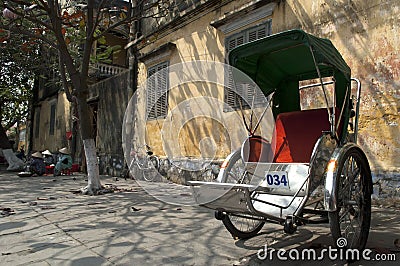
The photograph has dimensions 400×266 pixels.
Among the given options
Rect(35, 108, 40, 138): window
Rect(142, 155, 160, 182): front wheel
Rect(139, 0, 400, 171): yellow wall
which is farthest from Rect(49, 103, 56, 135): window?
Rect(139, 0, 400, 171): yellow wall

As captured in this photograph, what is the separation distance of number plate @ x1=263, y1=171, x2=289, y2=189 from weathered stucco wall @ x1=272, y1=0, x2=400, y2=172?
9.13 feet

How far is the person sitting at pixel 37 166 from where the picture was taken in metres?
11.9

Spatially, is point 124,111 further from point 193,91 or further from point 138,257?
point 138,257

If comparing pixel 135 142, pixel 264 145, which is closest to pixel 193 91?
pixel 135 142

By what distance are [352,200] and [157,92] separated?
27.4 ft

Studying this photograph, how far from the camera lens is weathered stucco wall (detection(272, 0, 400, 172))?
505 cm

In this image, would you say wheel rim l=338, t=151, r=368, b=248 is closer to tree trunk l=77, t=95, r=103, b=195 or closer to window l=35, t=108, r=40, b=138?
tree trunk l=77, t=95, r=103, b=195

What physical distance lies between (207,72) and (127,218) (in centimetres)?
464

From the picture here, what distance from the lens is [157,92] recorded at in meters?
10.7

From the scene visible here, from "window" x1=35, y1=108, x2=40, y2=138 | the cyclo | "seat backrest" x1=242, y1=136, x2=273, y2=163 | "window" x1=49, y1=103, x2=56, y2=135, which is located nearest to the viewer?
the cyclo

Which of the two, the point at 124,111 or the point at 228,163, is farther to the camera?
the point at 124,111

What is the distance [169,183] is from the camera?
9.17 meters
